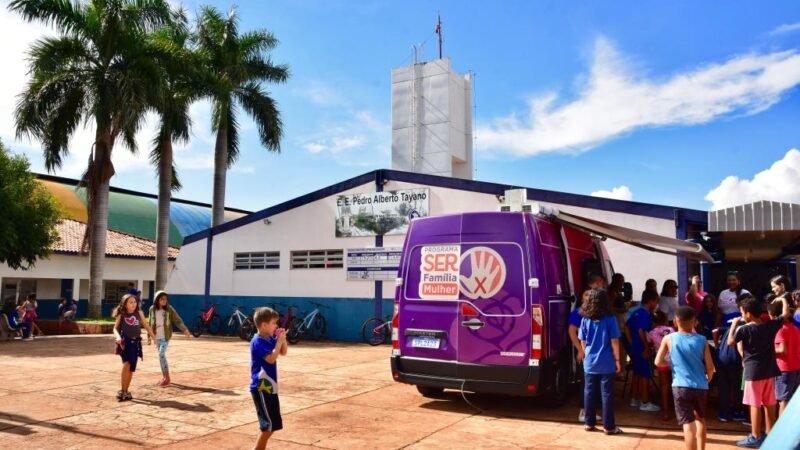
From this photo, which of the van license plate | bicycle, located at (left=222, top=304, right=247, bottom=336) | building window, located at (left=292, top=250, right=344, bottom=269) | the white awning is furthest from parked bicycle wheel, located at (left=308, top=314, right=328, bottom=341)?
the van license plate

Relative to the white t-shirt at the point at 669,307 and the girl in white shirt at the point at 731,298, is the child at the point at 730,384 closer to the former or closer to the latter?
the white t-shirt at the point at 669,307

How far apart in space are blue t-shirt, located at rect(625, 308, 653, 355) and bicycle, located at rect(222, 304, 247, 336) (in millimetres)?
13142

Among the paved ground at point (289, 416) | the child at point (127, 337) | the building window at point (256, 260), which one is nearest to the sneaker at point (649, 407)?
the paved ground at point (289, 416)

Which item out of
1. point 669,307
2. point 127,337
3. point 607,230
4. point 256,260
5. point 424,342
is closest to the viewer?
point 424,342

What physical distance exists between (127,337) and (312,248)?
996 cm

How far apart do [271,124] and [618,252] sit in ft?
56.0

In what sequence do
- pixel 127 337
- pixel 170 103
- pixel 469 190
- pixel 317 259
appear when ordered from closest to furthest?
1. pixel 127 337
2. pixel 469 190
3. pixel 317 259
4. pixel 170 103

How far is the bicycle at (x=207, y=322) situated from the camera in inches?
727

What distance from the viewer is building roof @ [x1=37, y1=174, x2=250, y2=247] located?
37.3 m

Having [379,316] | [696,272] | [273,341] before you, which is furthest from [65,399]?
[696,272]

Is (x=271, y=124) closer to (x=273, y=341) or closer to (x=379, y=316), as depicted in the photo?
(x=379, y=316)

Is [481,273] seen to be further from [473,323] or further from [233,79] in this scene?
[233,79]

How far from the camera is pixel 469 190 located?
50.5 ft

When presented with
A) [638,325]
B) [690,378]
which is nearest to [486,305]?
[638,325]
